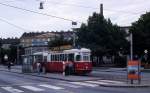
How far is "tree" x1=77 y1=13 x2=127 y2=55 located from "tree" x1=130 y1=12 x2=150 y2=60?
537 centimetres

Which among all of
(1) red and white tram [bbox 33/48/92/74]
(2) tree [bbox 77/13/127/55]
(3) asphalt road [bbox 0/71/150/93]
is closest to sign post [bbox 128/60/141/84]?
(3) asphalt road [bbox 0/71/150/93]

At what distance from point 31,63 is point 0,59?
111057 mm

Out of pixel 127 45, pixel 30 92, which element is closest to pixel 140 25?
pixel 127 45

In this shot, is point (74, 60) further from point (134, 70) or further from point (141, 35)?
point (141, 35)

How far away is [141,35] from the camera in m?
89.9

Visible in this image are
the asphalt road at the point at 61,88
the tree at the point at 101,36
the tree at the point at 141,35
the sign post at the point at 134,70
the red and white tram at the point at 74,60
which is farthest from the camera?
the tree at the point at 101,36

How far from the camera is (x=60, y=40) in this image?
112 m

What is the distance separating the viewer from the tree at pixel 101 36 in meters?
98.1

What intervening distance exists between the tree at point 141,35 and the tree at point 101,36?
5.37 m

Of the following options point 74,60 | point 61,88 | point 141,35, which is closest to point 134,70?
point 61,88

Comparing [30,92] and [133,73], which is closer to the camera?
[30,92]

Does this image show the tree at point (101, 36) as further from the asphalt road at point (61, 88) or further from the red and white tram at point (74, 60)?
the asphalt road at point (61, 88)

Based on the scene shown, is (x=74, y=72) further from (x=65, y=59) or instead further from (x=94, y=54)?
(x=94, y=54)

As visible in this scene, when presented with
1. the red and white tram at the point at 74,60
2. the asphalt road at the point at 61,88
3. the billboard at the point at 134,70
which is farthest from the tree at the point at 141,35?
the billboard at the point at 134,70
